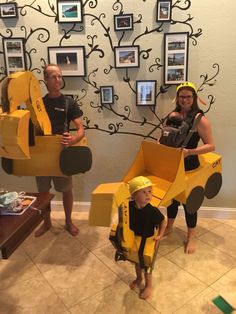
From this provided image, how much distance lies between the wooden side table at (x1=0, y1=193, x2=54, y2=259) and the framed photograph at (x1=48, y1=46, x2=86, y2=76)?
1154mm

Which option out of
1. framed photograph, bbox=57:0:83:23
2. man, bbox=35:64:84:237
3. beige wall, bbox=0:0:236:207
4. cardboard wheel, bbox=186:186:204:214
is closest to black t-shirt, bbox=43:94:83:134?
man, bbox=35:64:84:237

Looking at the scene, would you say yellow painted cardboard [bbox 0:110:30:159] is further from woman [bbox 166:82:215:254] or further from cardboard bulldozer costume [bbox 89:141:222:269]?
woman [bbox 166:82:215:254]

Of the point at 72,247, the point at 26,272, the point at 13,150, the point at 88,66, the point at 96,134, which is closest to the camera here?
the point at 13,150

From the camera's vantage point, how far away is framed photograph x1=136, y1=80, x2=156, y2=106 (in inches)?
97.7

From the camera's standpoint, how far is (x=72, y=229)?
255cm

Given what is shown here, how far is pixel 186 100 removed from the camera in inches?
80.0

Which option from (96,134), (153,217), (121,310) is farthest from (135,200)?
(96,134)

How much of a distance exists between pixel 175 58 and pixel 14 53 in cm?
135

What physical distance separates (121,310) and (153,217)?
0.58 m

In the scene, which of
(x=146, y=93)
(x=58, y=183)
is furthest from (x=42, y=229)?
(x=146, y=93)

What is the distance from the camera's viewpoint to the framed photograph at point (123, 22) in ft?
7.74

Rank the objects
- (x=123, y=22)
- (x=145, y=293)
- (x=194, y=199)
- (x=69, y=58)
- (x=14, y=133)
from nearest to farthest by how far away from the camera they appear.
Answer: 1. (x=14, y=133)
2. (x=145, y=293)
3. (x=194, y=199)
4. (x=123, y=22)
5. (x=69, y=58)

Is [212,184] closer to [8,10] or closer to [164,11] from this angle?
[164,11]

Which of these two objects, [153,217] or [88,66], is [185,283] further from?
[88,66]
